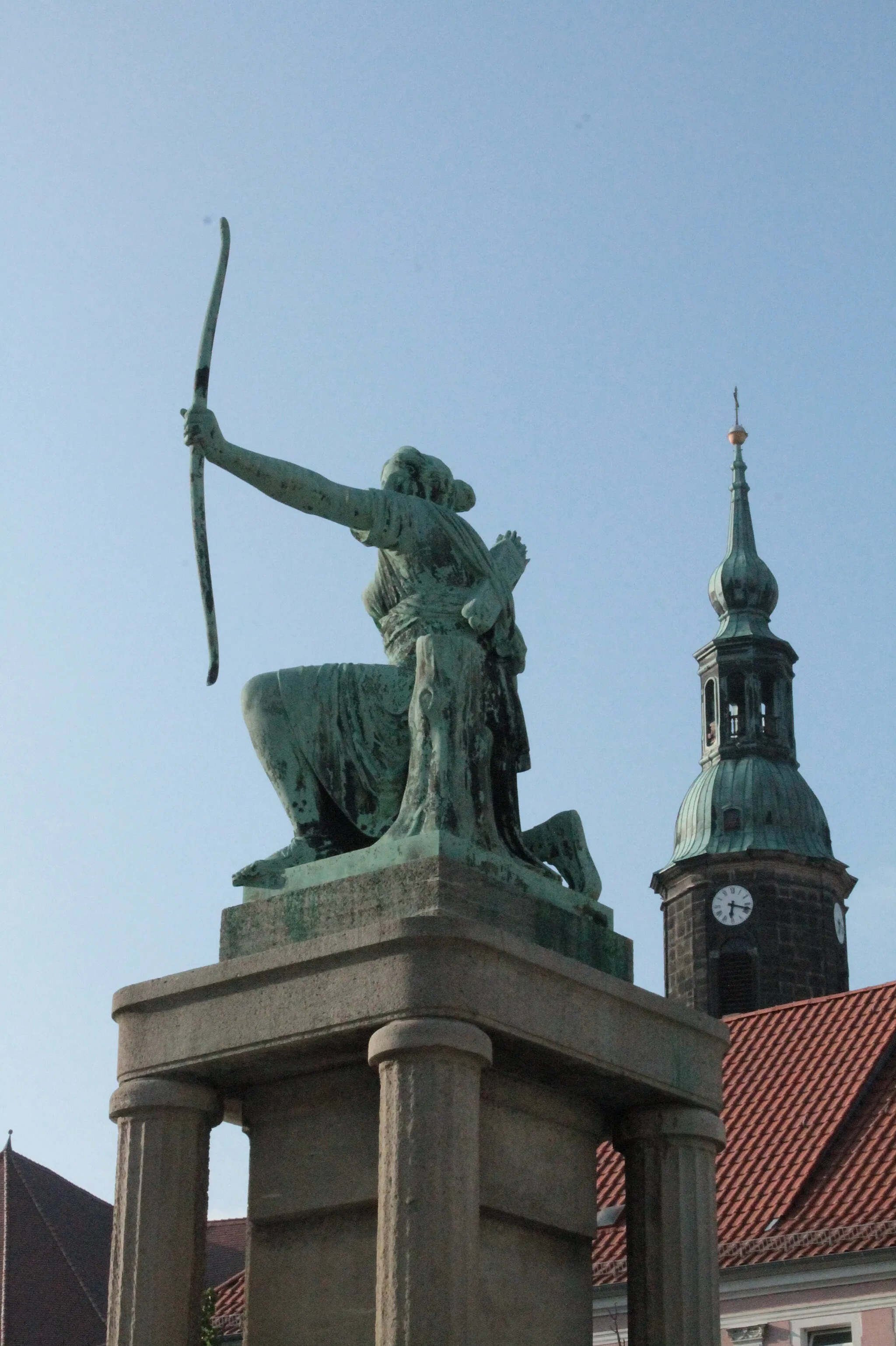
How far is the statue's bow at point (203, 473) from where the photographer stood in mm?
9219

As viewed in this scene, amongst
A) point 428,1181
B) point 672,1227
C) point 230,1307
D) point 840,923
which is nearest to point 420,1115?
point 428,1181

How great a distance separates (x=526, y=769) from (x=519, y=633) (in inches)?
20.4

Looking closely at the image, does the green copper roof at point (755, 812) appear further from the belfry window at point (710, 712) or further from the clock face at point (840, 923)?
Result: the clock face at point (840, 923)

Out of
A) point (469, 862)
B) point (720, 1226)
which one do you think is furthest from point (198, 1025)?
point (720, 1226)

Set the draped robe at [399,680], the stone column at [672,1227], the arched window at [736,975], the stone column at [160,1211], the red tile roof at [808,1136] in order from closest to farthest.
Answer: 1. the stone column at [160,1211]
2. the stone column at [672,1227]
3. the draped robe at [399,680]
4. the red tile roof at [808,1136]
5. the arched window at [736,975]

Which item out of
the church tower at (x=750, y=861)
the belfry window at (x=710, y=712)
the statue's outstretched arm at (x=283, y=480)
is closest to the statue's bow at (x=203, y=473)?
the statue's outstretched arm at (x=283, y=480)

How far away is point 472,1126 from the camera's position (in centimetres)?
820

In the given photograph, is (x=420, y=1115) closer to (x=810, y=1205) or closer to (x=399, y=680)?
(x=399, y=680)

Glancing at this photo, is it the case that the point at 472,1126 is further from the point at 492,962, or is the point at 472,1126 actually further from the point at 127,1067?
the point at 127,1067

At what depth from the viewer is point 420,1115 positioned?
8125 millimetres

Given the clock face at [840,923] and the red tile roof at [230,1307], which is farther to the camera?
the clock face at [840,923]

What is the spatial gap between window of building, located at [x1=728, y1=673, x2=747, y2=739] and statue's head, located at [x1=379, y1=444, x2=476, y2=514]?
59.7 m

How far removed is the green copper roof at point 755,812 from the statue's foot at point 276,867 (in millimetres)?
58396

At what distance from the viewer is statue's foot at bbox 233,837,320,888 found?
9109 mm
